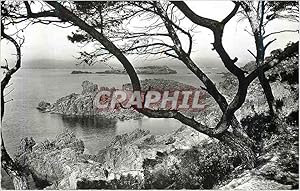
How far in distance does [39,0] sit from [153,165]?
1.11 meters

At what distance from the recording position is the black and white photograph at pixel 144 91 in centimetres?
262

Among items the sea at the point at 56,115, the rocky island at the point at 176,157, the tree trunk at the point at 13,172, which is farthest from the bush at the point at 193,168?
the tree trunk at the point at 13,172

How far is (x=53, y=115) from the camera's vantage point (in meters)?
2.65

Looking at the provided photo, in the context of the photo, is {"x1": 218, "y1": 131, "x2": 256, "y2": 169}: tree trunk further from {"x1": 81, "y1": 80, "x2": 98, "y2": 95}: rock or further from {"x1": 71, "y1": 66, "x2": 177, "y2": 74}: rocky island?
{"x1": 81, "y1": 80, "x2": 98, "y2": 95}: rock

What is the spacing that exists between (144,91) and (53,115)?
0.52 m

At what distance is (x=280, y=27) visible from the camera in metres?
2.63

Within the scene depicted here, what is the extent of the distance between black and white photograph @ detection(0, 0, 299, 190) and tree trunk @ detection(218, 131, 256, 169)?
0.02 meters

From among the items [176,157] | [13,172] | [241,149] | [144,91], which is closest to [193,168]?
[176,157]

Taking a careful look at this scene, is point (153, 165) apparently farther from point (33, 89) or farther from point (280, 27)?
point (280, 27)

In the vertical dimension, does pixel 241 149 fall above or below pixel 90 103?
below

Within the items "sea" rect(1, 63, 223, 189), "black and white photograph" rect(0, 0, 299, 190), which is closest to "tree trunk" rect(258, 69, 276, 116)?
"black and white photograph" rect(0, 0, 299, 190)

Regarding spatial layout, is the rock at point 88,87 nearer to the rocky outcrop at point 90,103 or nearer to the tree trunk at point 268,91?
the rocky outcrop at point 90,103

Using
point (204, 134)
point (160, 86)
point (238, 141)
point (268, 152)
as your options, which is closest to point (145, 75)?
point (160, 86)

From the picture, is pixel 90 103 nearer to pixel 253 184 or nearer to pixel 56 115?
pixel 56 115
